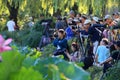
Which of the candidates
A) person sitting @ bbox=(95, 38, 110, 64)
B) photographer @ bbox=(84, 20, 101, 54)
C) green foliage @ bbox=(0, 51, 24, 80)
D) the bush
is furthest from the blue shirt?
green foliage @ bbox=(0, 51, 24, 80)

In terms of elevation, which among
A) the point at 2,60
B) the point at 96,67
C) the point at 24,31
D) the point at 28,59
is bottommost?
the point at 24,31

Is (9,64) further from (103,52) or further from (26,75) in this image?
(103,52)

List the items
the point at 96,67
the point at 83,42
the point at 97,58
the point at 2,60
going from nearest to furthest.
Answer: the point at 2,60
the point at 97,58
the point at 96,67
the point at 83,42

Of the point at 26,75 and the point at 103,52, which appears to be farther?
the point at 103,52

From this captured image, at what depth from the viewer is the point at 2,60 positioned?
1265mm

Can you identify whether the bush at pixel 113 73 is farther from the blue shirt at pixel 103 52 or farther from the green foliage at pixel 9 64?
the green foliage at pixel 9 64

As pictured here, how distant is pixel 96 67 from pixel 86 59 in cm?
A: 55

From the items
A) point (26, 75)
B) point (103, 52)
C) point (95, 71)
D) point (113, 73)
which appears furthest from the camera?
point (95, 71)

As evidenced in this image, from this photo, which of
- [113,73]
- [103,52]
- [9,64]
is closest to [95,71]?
[103,52]

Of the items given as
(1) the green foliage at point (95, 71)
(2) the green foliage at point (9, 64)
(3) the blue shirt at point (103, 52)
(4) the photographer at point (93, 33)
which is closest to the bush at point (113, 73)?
(3) the blue shirt at point (103, 52)

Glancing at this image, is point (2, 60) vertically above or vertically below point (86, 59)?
above

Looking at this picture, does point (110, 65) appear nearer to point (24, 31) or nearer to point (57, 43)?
point (57, 43)

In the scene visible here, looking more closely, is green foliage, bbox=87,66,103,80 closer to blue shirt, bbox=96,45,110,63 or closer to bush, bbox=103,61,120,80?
blue shirt, bbox=96,45,110,63

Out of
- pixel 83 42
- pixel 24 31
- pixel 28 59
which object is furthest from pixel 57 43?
pixel 24 31
